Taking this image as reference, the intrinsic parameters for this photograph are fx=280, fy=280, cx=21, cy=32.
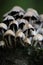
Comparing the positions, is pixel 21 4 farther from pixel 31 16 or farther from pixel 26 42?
pixel 26 42

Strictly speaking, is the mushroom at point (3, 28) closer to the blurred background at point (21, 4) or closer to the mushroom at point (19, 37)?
the mushroom at point (19, 37)

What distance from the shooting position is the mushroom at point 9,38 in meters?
1.28

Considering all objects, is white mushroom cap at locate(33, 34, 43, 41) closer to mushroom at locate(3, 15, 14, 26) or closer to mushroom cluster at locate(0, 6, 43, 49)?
mushroom cluster at locate(0, 6, 43, 49)

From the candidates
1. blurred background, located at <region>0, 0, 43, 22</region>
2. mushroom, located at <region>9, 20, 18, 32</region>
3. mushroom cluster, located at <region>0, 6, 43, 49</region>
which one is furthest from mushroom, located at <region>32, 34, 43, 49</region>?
blurred background, located at <region>0, 0, 43, 22</region>

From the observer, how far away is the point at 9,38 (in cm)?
133

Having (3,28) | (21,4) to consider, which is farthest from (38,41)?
(21,4)

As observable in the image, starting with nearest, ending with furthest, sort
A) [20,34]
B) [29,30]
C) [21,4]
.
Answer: [20,34] < [29,30] < [21,4]

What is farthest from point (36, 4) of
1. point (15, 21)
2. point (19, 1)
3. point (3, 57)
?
point (3, 57)

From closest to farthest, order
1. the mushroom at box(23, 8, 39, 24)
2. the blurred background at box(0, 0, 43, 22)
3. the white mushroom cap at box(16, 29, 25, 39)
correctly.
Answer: the white mushroom cap at box(16, 29, 25, 39) < the mushroom at box(23, 8, 39, 24) < the blurred background at box(0, 0, 43, 22)

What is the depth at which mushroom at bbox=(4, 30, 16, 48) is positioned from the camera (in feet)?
4.20

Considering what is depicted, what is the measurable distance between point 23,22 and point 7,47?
0.14 m

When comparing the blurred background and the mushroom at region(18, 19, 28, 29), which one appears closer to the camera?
the mushroom at region(18, 19, 28, 29)

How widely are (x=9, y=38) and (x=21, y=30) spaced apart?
7cm

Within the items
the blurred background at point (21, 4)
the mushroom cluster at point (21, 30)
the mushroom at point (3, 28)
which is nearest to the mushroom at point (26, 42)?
the mushroom cluster at point (21, 30)
